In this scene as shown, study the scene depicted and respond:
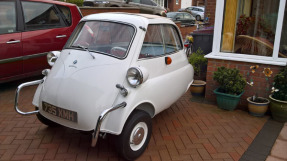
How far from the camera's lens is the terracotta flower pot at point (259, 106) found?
445cm

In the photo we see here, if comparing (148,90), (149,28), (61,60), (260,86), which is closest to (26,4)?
(61,60)

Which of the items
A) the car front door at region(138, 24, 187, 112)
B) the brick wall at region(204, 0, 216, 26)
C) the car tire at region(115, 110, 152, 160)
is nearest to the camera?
the car tire at region(115, 110, 152, 160)

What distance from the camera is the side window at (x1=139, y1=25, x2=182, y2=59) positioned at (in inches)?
142

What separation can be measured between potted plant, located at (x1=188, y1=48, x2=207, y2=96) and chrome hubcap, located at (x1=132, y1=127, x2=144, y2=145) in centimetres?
251

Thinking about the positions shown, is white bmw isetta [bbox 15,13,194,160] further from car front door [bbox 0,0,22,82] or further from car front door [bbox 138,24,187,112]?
car front door [bbox 0,0,22,82]

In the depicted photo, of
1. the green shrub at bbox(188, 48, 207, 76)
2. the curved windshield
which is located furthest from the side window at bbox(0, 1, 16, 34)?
the green shrub at bbox(188, 48, 207, 76)

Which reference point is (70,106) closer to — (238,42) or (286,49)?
(238,42)

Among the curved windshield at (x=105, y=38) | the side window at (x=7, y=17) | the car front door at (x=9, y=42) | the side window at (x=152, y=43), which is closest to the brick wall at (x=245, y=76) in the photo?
the side window at (x=152, y=43)

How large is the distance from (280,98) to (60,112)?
3524 millimetres

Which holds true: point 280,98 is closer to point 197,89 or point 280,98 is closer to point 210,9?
point 197,89

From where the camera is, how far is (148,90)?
3.32 meters

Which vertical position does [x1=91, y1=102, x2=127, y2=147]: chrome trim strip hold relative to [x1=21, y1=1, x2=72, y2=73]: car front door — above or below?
below

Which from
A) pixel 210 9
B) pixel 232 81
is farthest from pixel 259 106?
pixel 210 9

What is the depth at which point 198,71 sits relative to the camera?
5887 millimetres
